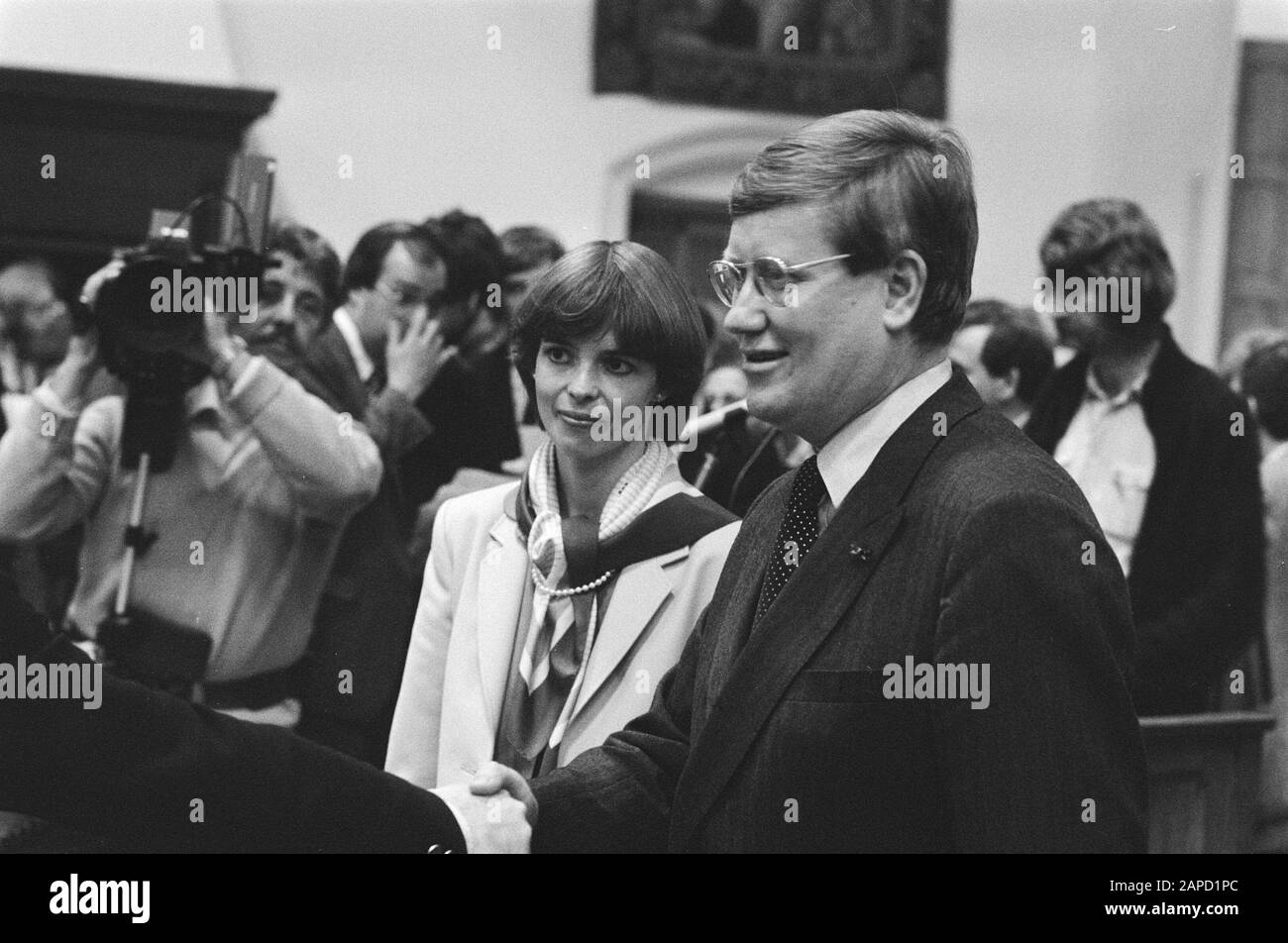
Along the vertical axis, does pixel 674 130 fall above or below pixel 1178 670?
above

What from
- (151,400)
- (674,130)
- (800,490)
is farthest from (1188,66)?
(800,490)

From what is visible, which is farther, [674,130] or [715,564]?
[674,130]

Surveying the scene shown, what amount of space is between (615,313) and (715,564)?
14.3 inches

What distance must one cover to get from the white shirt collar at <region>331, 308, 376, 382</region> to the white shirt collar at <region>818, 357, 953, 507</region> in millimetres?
1742

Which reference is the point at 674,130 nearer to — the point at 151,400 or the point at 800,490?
the point at 151,400

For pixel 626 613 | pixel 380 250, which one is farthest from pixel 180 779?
pixel 380 250

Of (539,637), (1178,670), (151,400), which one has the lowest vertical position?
(1178,670)

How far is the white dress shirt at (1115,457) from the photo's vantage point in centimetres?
340

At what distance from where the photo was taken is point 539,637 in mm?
2467

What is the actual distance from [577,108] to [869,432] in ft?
17.0

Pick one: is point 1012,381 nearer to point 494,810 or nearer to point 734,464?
point 734,464

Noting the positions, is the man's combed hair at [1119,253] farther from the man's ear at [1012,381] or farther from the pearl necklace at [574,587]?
the pearl necklace at [574,587]

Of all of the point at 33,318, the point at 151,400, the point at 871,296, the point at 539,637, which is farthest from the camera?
the point at 33,318

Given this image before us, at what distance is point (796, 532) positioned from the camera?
1.92 m
